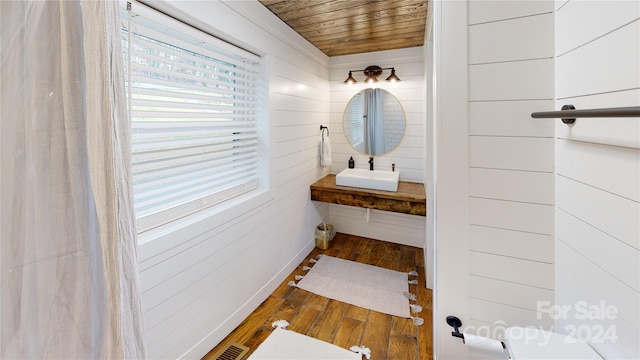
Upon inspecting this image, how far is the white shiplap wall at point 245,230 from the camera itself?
4.65 ft

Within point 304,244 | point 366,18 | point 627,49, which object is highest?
point 366,18

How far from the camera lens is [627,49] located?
0.67m

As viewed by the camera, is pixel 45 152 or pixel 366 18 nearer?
pixel 45 152

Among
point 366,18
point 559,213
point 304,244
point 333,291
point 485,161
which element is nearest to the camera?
point 559,213

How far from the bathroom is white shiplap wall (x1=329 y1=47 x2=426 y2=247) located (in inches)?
59.6

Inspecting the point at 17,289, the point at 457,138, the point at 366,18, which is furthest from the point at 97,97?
the point at 366,18

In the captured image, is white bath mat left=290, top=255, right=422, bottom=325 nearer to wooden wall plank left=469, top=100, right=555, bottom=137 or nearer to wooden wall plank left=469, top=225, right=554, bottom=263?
wooden wall plank left=469, top=225, right=554, bottom=263

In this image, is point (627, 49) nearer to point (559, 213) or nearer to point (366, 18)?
point (559, 213)

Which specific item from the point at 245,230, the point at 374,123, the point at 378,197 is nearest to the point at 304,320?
the point at 245,230

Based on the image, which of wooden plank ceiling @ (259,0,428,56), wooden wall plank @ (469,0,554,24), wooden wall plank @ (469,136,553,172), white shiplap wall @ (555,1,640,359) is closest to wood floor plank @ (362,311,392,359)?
white shiplap wall @ (555,1,640,359)

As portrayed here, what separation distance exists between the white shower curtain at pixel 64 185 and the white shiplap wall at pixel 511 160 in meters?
1.27

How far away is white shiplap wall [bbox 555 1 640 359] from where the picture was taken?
26.3 inches

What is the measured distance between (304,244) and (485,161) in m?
2.18

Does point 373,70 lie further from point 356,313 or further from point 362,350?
point 362,350
